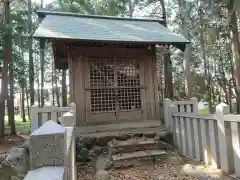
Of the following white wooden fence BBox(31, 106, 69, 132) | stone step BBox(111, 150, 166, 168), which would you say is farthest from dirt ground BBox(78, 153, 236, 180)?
white wooden fence BBox(31, 106, 69, 132)

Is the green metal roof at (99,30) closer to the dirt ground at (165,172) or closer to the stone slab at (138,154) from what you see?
the stone slab at (138,154)

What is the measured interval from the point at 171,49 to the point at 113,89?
529 inches

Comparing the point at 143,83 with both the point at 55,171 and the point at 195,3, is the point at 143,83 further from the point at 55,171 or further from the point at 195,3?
the point at 195,3

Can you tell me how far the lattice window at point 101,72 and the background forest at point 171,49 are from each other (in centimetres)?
431

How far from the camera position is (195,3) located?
14977 millimetres

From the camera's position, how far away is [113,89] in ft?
23.1

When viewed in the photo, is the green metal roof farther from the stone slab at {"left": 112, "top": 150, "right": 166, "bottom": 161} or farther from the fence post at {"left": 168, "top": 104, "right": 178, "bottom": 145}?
the stone slab at {"left": 112, "top": 150, "right": 166, "bottom": 161}

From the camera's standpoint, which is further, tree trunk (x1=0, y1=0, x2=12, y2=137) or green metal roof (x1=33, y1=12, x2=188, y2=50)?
tree trunk (x1=0, y1=0, x2=12, y2=137)

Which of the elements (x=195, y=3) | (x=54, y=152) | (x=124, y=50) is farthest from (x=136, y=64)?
(x=195, y=3)

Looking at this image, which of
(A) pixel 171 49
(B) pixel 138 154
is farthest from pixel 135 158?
(A) pixel 171 49

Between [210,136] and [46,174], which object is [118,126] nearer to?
[210,136]

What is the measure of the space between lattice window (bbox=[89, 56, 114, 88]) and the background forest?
14.1 feet

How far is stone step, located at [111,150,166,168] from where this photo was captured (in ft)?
15.3

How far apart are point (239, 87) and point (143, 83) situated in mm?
3357
